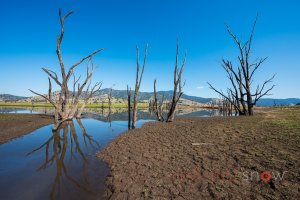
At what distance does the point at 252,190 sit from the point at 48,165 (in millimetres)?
8301

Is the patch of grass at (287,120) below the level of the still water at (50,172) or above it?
above

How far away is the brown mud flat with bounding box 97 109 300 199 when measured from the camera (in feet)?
15.8

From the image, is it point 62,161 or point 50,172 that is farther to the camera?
point 62,161

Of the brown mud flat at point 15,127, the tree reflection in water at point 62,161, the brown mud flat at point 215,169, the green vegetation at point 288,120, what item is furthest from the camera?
the brown mud flat at point 15,127

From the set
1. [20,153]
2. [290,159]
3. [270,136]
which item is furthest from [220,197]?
[20,153]

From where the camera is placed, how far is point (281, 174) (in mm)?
5082

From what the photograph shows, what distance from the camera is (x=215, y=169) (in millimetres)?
6027

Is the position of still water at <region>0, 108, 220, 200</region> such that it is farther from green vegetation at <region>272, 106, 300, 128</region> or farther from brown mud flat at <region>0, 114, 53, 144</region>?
green vegetation at <region>272, 106, 300, 128</region>

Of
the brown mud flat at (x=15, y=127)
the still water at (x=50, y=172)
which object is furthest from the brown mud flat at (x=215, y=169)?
the brown mud flat at (x=15, y=127)

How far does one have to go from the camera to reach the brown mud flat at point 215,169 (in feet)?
15.8

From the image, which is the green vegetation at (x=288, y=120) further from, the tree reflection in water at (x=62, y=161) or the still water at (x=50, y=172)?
the tree reflection in water at (x=62, y=161)

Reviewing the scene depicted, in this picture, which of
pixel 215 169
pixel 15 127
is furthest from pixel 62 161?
pixel 15 127

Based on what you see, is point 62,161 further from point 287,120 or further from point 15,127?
point 287,120

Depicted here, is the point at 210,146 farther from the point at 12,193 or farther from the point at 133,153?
the point at 12,193
